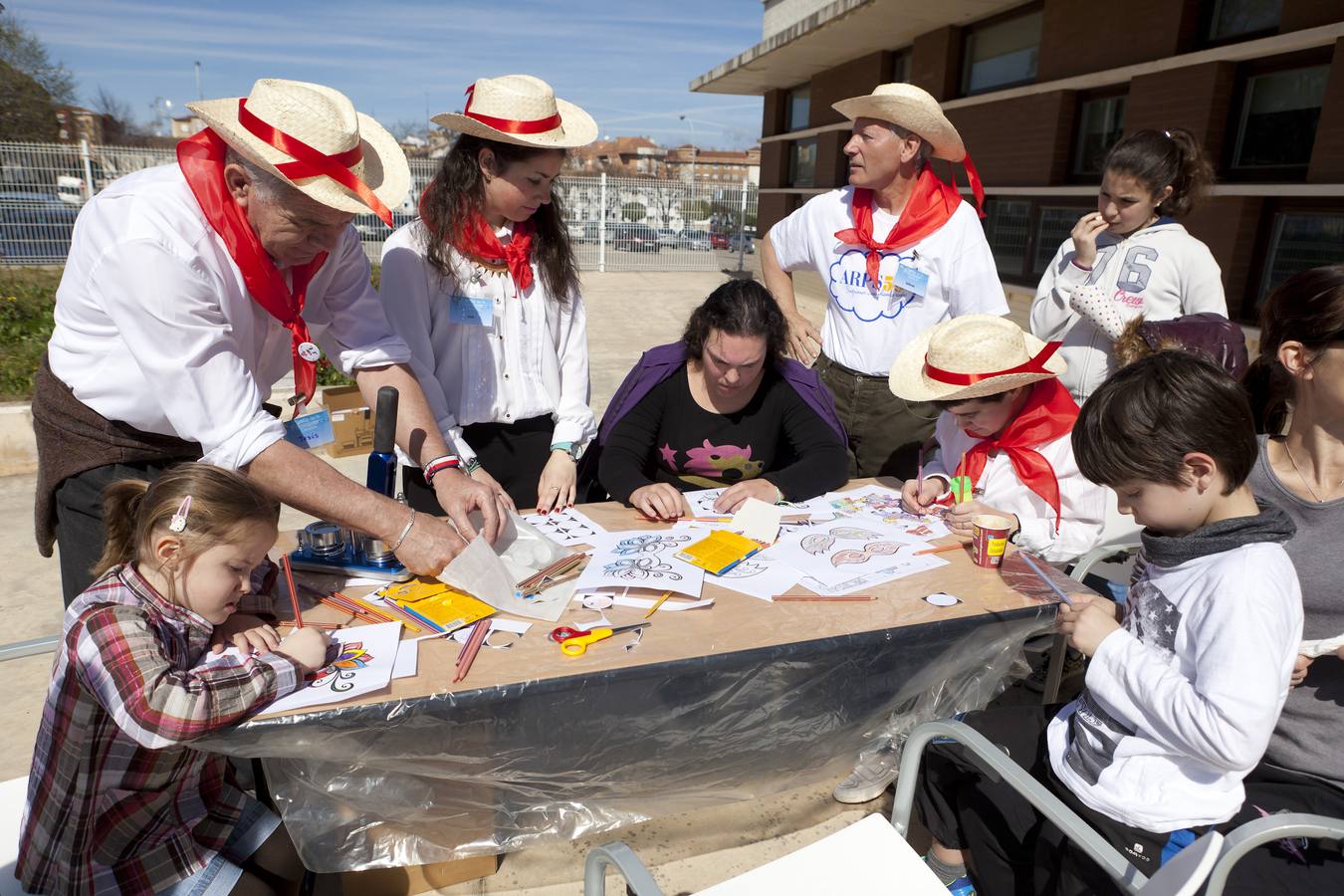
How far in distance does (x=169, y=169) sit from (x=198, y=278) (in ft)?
0.88

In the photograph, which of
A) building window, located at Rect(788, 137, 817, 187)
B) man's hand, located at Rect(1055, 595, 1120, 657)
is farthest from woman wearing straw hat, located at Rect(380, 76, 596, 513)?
building window, located at Rect(788, 137, 817, 187)

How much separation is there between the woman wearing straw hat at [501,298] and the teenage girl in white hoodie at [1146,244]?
190 centimetres

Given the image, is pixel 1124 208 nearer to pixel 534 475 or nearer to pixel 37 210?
pixel 534 475

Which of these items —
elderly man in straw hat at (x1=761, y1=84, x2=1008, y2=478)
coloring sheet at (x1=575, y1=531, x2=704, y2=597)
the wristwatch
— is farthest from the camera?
elderly man in straw hat at (x1=761, y1=84, x2=1008, y2=478)

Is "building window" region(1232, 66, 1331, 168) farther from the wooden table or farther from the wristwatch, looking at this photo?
the wristwatch

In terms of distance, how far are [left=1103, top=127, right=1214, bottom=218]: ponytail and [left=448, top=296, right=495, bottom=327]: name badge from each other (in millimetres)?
2219

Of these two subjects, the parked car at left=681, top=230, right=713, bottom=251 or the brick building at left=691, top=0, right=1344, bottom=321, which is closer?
the brick building at left=691, top=0, right=1344, bottom=321

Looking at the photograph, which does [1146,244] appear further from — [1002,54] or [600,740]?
[1002,54]

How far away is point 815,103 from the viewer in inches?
591

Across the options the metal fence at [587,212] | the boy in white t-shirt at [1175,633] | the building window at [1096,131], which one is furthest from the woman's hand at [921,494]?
the metal fence at [587,212]

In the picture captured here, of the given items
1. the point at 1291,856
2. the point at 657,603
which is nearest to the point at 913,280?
the point at 657,603

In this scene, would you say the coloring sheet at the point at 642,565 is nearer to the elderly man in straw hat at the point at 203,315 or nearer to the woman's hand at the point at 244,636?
the elderly man in straw hat at the point at 203,315

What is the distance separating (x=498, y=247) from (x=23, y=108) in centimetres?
2754

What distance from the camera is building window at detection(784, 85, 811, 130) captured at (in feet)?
52.5
